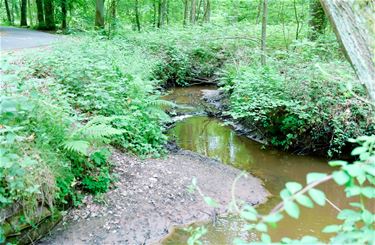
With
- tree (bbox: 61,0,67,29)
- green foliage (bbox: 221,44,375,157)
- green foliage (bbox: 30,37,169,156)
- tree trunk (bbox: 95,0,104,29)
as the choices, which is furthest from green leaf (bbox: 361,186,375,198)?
tree (bbox: 61,0,67,29)

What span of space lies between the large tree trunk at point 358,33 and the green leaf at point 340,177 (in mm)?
1260

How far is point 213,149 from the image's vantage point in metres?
9.95

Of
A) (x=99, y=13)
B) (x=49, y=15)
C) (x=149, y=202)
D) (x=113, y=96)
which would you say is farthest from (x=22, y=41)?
(x=149, y=202)

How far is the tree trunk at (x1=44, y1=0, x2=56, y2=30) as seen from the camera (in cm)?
2308

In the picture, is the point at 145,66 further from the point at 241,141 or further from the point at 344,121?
the point at 344,121

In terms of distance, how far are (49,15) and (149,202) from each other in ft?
67.2

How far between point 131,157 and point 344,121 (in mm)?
4899

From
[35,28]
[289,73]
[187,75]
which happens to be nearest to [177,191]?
[289,73]

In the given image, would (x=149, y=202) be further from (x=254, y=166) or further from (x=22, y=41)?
(x=22, y=41)

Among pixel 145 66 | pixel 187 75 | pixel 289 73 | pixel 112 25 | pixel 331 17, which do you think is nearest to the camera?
pixel 331 17

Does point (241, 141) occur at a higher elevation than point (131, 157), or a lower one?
lower

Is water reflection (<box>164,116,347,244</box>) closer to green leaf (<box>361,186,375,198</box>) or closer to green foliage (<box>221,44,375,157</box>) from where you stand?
green foliage (<box>221,44,375,157</box>)

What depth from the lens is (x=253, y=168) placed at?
872cm

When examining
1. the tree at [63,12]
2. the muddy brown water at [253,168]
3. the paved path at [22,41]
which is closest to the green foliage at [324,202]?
the muddy brown water at [253,168]
